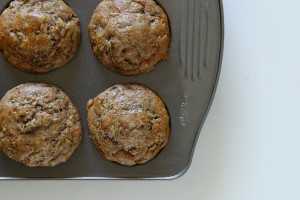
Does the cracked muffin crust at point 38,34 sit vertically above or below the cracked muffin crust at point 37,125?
above

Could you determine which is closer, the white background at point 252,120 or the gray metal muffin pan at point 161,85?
the gray metal muffin pan at point 161,85

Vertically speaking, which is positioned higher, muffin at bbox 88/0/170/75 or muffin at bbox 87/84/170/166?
muffin at bbox 88/0/170/75

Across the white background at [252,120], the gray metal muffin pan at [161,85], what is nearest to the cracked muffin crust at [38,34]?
the gray metal muffin pan at [161,85]

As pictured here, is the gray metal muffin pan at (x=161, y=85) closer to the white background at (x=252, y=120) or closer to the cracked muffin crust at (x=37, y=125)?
the cracked muffin crust at (x=37, y=125)

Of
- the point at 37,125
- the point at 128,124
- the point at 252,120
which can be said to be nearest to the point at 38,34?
the point at 37,125

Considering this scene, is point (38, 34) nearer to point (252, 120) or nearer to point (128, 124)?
point (128, 124)

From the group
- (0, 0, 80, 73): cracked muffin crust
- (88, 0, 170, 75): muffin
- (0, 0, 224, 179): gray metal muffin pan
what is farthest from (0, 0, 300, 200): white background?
(0, 0, 80, 73): cracked muffin crust

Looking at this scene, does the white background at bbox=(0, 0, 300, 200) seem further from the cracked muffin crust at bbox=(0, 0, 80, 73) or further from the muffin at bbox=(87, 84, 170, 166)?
the cracked muffin crust at bbox=(0, 0, 80, 73)
